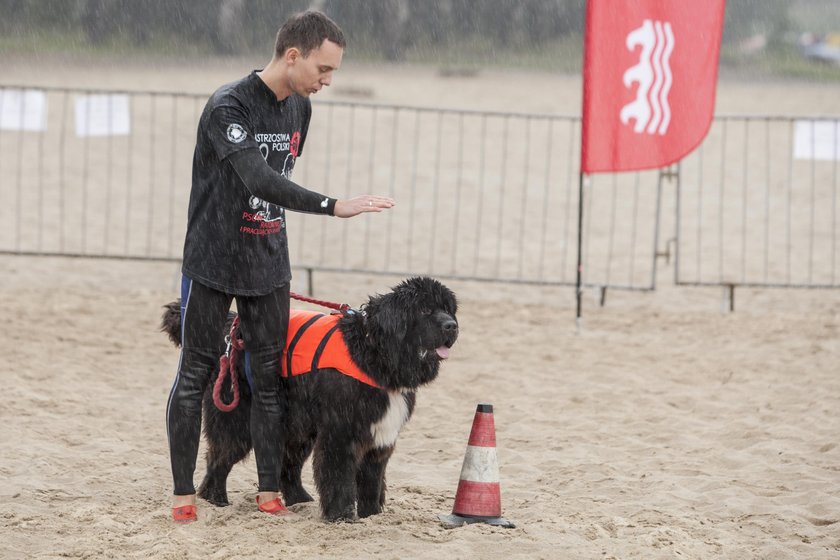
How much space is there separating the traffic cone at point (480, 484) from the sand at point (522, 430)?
126mm

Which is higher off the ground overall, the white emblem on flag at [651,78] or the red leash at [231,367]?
the white emblem on flag at [651,78]

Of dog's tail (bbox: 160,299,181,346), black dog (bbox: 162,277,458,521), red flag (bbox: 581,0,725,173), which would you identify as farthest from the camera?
red flag (bbox: 581,0,725,173)

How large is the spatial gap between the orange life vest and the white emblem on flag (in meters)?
4.54

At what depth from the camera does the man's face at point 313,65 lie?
4.37 metres

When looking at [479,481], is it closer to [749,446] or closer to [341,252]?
[749,446]

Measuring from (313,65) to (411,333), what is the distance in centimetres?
114

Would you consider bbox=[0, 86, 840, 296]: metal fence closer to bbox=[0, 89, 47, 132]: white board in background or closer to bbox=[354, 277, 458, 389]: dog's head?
bbox=[0, 89, 47, 132]: white board in background

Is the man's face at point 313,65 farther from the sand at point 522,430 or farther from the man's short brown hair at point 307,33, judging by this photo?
the sand at point 522,430

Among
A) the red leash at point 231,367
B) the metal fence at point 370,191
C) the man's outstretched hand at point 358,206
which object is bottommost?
the red leash at point 231,367

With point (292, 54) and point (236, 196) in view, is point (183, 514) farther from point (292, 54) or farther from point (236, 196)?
point (292, 54)

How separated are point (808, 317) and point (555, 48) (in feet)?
72.3

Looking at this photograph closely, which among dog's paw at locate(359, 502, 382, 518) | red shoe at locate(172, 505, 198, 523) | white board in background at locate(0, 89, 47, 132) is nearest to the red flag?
dog's paw at locate(359, 502, 382, 518)

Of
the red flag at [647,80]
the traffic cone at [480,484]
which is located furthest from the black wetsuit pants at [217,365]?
the red flag at [647,80]

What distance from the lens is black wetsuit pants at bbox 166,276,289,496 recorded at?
14.9ft
